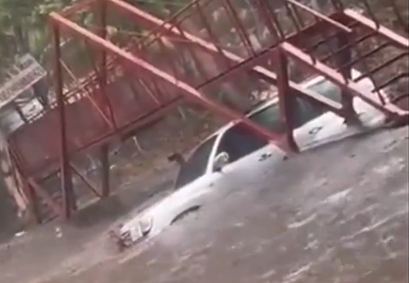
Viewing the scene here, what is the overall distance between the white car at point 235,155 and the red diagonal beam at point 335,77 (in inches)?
0.5

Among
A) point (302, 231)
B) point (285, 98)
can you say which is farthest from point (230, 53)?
point (302, 231)

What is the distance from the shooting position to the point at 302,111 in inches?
52.5

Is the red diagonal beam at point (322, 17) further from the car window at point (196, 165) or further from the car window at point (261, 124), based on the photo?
the car window at point (196, 165)

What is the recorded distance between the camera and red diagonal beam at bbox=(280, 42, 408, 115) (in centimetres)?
116

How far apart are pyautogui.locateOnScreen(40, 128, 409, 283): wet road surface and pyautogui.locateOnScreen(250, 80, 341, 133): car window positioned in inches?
2.1

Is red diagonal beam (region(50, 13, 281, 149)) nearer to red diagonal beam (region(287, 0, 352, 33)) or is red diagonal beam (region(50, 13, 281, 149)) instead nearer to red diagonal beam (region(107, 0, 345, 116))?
red diagonal beam (region(107, 0, 345, 116))

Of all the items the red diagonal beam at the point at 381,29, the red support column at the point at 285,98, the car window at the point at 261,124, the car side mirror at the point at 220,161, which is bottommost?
the car side mirror at the point at 220,161

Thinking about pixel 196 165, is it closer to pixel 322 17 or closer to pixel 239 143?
pixel 239 143

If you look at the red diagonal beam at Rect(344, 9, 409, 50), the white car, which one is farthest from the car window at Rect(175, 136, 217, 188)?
the red diagonal beam at Rect(344, 9, 409, 50)

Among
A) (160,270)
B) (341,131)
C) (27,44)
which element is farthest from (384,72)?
(27,44)

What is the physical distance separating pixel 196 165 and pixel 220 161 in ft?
0.10

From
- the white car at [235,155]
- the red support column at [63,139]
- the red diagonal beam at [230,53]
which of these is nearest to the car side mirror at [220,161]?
the white car at [235,155]

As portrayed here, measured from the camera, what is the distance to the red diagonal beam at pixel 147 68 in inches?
54.9

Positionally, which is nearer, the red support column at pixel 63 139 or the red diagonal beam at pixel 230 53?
the red diagonal beam at pixel 230 53
